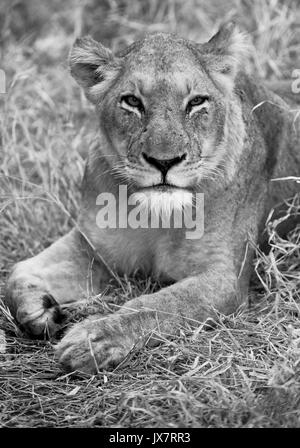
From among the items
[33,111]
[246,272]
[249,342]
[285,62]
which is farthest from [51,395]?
[285,62]

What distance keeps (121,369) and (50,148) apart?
243 centimetres

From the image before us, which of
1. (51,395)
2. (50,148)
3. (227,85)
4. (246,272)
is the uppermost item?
(227,85)

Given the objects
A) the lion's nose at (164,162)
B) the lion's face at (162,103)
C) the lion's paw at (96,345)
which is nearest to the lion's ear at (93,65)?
the lion's face at (162,103)

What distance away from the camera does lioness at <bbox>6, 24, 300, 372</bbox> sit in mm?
4320

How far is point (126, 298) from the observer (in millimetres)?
4871

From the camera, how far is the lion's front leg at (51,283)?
451cm

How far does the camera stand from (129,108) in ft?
15.1

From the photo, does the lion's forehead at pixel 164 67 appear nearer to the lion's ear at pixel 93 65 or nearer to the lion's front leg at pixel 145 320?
the lion's ear at pixel 93 65

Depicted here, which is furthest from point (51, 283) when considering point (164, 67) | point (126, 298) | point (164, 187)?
point (164, 67)

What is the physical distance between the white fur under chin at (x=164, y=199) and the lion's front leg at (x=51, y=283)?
0.69m

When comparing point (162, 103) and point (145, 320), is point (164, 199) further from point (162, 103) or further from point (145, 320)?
point (145, 320)

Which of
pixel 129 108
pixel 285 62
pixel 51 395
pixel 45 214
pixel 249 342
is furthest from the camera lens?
pixel 285 62

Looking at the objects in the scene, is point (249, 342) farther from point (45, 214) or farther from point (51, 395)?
point (45, 214)
